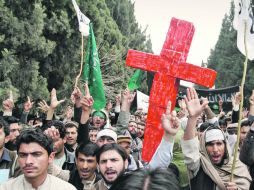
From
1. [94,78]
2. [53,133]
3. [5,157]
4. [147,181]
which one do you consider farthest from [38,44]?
[147,181]

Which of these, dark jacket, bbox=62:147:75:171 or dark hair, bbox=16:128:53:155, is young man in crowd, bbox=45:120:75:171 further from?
Result: dark hair, bbox=16:128:53:155

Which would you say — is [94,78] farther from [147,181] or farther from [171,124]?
[147,181]

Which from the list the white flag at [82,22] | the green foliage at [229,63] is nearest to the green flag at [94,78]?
the white flag at [82,22]

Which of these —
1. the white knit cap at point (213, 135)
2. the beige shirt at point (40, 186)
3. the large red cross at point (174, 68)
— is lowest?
the beige shirt at point (40, 186)

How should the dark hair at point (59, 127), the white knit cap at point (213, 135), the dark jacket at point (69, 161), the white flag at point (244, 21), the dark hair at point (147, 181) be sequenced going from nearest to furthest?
the dark hair at point (147, 181) < the white knit cap at point (213, 135) < the white flag at point (244, 21) < the dark jacket at point (69, 161) < the dark hair at point (59, 127)

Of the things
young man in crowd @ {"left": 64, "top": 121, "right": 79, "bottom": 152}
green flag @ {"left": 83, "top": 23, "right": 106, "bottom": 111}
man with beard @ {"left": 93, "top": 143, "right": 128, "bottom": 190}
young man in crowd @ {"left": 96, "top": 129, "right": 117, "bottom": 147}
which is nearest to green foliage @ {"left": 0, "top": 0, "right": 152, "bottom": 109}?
green flag @ {"left": 83, "top": 23, "right": 106, "bottom": 111}

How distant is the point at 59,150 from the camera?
4.28m

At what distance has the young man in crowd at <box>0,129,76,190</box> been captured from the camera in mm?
→ 2678

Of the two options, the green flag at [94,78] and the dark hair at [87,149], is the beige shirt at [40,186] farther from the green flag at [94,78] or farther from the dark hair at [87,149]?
the green flag at [94,78]

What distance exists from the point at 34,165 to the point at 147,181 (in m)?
1.36

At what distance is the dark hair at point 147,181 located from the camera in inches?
58.9

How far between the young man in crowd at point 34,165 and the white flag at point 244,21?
6.46 feet

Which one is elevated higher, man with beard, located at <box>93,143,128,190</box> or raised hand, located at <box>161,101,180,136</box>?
raised hand, located at <box>161,101,180,136</box>

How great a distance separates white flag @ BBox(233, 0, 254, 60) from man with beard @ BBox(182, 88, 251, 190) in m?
0.83
